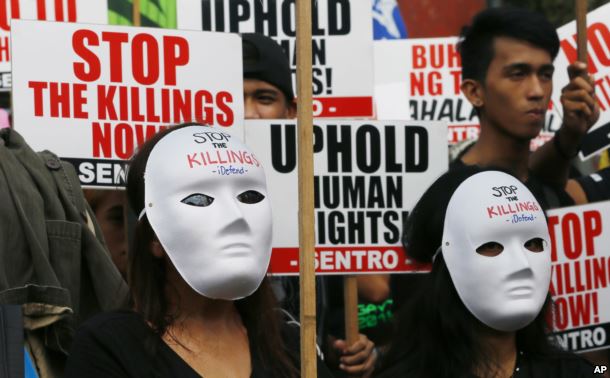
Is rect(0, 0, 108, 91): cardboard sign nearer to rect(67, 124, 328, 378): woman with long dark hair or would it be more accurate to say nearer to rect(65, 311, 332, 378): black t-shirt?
rect(67, 124, 328, 378): woman with long dark hair

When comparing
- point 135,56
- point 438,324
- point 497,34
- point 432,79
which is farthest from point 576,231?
point 432,79

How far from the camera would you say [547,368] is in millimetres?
4012

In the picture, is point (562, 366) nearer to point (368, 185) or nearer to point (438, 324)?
point (438, 324)

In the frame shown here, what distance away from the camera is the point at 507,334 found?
409cm

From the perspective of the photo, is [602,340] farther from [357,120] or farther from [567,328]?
[357,120]

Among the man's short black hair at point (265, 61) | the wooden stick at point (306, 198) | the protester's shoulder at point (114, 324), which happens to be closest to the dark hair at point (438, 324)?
the wooden stick at point (306, 198)

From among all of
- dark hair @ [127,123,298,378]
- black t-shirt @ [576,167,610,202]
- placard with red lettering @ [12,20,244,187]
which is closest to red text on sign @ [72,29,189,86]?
placard with red lettering @ [12,20,244,187]

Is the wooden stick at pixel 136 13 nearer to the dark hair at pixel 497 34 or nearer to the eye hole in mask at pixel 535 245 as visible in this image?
the dark hair at pixel 497 34

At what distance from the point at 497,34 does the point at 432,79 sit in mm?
2017

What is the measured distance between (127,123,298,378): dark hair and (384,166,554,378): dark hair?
1.60 feet

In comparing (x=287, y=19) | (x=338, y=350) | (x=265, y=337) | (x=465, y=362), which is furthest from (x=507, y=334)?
(x=287, y=19)

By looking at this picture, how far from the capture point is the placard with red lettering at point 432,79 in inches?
298

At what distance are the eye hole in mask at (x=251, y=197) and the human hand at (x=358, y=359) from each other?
1.39 meters

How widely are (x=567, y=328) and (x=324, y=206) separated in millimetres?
963
